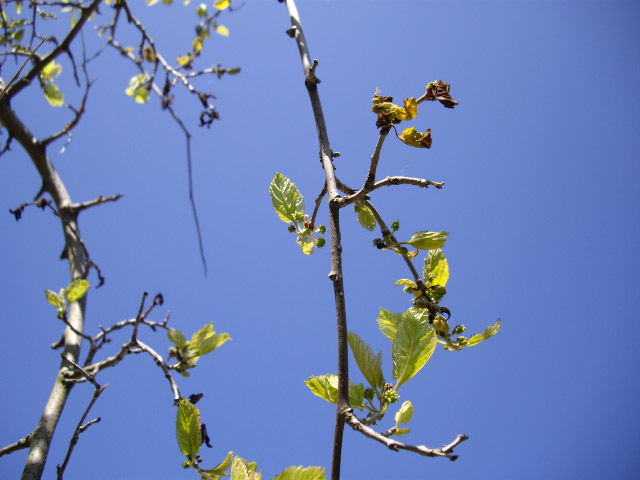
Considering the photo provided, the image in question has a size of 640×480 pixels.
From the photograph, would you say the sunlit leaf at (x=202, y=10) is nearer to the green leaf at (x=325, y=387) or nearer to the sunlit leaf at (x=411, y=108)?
the sunlit leaf at (x=411, y=108)

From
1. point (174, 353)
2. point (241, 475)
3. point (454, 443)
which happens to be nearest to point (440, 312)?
point (454, 443)

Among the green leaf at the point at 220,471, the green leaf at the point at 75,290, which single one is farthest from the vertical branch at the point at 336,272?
the green leaf at the point at 75,290

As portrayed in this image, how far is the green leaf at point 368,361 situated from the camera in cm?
105

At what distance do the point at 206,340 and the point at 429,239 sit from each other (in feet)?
3.66

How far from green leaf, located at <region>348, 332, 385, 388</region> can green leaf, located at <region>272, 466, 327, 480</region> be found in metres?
0.23

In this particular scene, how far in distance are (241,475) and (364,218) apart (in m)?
0.76

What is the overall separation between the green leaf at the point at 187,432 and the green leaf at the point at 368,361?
18.2 inches

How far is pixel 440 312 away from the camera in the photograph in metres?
1.14

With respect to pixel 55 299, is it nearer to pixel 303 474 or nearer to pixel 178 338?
pixel 178 338

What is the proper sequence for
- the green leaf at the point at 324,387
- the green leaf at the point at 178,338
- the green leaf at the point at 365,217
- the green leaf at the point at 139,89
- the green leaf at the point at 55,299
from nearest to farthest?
the green leaf at the point at 324,387 < the green leaf at the point at 365,217 < the green leaf at the point at 178,338 < the green leaf at the point at 55,299 < the green leaf at the point at 139,89

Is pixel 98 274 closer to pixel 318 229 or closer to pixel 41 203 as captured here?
pixel 41 203

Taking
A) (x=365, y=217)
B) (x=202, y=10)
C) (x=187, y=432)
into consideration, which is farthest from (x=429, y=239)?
(x=202, y=10)

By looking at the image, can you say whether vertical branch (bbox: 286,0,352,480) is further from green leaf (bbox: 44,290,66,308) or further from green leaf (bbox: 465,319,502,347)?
green leaf (bbox: 44,290,66,308)

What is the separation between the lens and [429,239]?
3.76 feet
